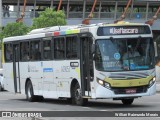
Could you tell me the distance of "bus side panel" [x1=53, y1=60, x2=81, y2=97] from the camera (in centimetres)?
2127

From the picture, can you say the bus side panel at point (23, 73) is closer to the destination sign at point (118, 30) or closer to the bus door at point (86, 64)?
the bus door at point (86, 64)

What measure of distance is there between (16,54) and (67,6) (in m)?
40.3

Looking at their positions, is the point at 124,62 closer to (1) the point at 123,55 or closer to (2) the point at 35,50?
(1) the point at 123,55

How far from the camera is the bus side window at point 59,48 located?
22250mm

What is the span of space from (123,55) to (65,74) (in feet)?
10.9

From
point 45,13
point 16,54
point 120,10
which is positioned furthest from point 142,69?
point 120,10

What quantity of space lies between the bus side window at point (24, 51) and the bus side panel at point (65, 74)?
307 cm

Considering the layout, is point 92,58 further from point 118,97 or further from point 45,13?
point 45,13

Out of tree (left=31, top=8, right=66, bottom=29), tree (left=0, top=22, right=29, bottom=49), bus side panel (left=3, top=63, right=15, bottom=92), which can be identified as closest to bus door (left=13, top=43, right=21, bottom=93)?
bus side panel (left=3, top=63, right=15, bottom=92)

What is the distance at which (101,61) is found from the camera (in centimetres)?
1970

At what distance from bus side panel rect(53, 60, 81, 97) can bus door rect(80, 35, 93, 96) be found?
0.41 m

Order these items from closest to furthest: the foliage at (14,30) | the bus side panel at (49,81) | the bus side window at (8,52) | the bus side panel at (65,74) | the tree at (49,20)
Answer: the bus side panel at (65,74) < the bus side panel at (49,81) < the bus side window at (8,52) < the tree at (49,20) < the foliage at (14,30)

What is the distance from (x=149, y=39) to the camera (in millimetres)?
20375

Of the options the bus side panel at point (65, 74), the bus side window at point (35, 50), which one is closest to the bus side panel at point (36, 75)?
the bus side window at point (35, 50)
